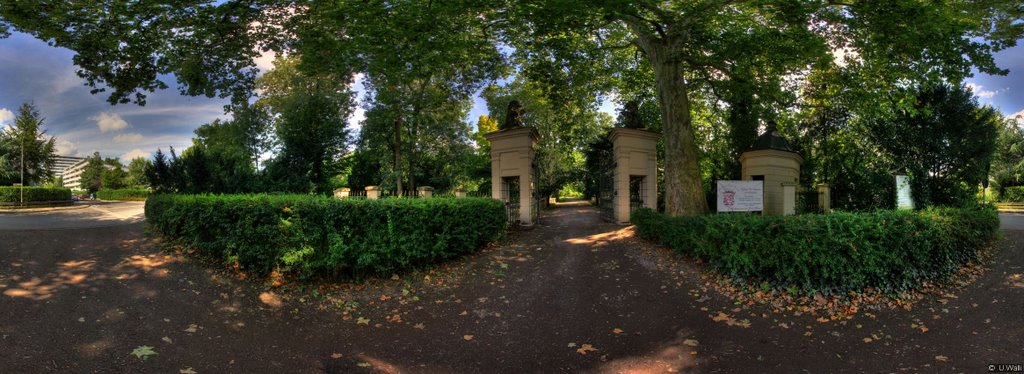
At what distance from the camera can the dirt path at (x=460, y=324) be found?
466 centimetres

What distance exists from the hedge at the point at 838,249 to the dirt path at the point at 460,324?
52cm

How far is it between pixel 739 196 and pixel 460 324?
742 centimetres

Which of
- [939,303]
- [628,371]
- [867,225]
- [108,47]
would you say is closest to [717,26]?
[867,225]

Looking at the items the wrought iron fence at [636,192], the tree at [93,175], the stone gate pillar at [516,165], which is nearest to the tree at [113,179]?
the tree at [93,175]

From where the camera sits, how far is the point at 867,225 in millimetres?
6344

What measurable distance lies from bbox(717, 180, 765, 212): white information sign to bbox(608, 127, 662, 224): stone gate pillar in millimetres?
3488

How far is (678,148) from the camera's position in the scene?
1108 centimetres

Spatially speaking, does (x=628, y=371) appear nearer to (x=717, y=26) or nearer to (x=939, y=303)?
(x=939, y=303)

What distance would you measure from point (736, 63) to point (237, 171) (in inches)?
845

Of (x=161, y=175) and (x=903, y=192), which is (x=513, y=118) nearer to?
(x=903, y=192)

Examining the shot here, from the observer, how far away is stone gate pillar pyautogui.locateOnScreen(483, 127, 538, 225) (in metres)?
13.0

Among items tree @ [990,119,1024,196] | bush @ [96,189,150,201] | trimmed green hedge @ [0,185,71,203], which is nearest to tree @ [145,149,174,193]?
trimmed green hedge @ [0,185,71,203]

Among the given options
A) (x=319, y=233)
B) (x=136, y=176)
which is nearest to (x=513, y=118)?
(x=319, y=233)

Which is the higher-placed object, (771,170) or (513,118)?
(513,118)
